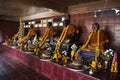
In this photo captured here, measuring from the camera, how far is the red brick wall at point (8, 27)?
10000mm

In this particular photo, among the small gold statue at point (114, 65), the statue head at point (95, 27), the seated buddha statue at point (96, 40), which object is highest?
the statue head at point (95, 27)

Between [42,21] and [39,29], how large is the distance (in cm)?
48

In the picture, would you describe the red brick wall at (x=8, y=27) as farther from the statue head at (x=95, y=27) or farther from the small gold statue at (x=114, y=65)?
the small gold statue at (x=114, y=65)

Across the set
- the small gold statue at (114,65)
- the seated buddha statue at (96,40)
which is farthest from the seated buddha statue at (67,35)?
the small gold statue at (114,65)

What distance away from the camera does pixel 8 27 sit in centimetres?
1013

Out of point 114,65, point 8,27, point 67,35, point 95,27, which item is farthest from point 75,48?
point 8,27

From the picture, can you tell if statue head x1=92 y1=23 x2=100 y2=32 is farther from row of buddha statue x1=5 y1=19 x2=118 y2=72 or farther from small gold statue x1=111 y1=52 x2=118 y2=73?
small gold statue x1=111 y1=52 x2=118 y2=73

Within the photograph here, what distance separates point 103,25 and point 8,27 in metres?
7.34

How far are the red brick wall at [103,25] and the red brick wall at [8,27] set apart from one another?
6.06 metres

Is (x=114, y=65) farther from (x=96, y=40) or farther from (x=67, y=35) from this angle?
(x=67, y=35)

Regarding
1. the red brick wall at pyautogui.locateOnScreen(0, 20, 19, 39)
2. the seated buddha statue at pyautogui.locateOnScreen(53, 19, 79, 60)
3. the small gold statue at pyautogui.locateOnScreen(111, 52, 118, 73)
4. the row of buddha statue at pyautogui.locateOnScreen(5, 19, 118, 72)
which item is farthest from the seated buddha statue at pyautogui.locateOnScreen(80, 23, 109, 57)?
the red brick wall at pyautogui.locateOnScreen(0, 20, 19, 39)

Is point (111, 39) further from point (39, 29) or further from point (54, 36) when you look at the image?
point (39, 29)

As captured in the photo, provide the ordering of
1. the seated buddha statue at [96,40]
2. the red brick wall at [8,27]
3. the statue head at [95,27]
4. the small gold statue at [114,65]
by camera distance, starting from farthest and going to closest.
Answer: the red brick wall at [8,27] < the statue head at [95,27] < the seated buddha statue at [96,40] < the small gold statue at [114,65]

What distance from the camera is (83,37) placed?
15.6 feet
